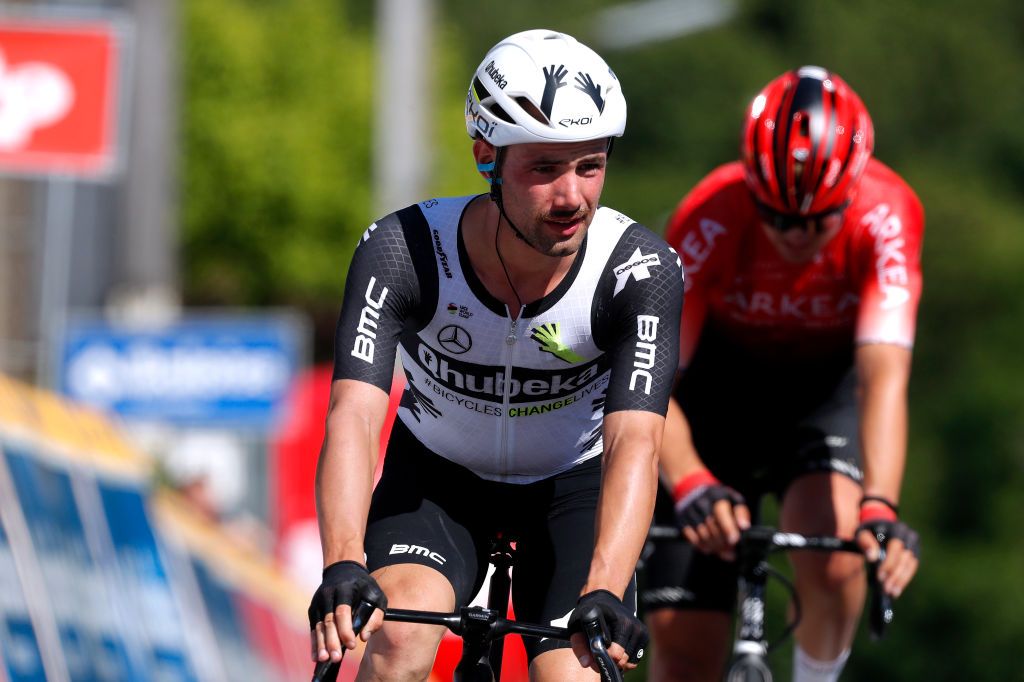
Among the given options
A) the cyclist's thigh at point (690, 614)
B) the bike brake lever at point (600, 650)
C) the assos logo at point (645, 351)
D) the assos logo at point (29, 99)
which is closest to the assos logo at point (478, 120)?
the assos logo at point (645, 351)

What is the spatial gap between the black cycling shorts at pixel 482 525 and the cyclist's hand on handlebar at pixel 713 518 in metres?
0.85

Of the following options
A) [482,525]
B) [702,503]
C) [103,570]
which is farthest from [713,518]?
[103,570]

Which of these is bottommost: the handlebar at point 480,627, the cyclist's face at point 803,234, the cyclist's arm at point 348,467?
the handlebar at point 480,627

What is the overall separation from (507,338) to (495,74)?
2.45 ft

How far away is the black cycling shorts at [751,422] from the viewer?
7520mm

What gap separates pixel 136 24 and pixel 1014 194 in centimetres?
6829

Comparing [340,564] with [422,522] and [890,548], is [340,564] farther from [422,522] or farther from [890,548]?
[890,548]

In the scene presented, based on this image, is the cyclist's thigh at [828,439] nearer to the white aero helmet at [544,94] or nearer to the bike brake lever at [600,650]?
the white aero helmet at [544,94]

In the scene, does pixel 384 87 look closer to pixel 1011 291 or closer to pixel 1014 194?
pixel 1011 291

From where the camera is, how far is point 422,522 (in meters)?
5.56

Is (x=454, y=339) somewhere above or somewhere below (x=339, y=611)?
above

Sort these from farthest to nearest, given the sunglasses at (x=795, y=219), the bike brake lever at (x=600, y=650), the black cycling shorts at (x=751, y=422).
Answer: the black cycling shorts at (x=751, y=422) < the sunglasses at (x=795, y=219) < the bike brake lever at (x=600, y=650)

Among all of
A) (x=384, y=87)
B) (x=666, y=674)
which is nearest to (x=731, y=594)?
(x=666, y=674)

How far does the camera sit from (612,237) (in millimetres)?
5520
